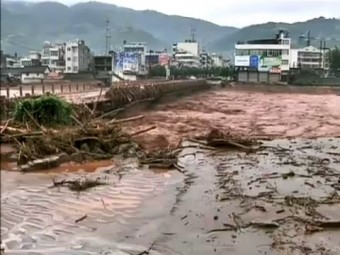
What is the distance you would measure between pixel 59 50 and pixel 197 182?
70724 millimetres

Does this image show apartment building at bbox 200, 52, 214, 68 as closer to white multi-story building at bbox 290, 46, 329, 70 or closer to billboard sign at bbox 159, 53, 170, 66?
billboard sign at bbox 159, 53, 170, 66

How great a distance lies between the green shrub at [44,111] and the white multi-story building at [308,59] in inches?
2795

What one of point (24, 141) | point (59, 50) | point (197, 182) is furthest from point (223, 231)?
point (59, 50)

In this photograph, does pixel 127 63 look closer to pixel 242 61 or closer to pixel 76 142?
pixel 242 61

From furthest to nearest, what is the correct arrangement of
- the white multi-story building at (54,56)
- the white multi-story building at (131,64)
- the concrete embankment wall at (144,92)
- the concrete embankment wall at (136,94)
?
the white multi-story building at (54,56) → the white multi-story building at (131,64) → the concrete embankment wall at (144,92) → the concrete embankment wall at (136,94)

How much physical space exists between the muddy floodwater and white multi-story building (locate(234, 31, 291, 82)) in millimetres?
59945

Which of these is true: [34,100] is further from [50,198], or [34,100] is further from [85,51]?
[85,51]

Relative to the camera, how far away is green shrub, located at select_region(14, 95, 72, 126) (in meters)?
17.7

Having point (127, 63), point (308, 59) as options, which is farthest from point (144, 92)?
point (308, 59)

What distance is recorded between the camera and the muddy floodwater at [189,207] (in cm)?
775

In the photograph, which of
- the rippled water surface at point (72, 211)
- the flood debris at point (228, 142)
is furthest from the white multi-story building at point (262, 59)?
the rippled water surface at point (72, 211)

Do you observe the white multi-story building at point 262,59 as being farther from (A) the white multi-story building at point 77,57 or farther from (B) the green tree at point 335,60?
(A) the white multi-story building at point 77,57

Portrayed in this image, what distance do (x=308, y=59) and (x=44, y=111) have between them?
77.8 meters

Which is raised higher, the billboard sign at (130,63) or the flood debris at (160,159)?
the billboard sign at (130,63)
